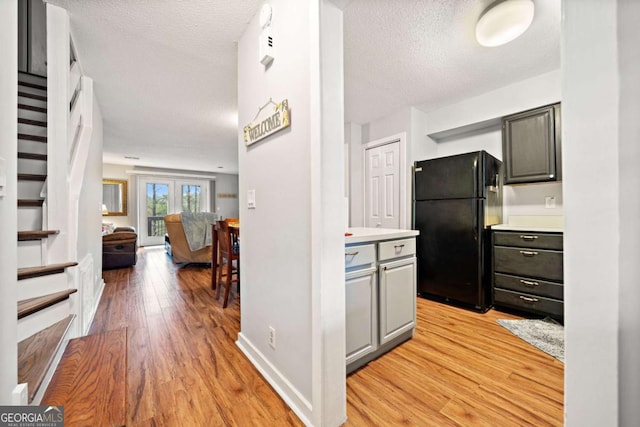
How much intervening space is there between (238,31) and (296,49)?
3.04ft

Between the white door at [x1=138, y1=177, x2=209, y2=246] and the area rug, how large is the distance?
8.24 metres

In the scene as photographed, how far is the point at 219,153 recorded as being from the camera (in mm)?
5910

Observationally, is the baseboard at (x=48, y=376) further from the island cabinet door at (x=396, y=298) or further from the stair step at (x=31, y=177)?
the island cabinet door at (x=396, y=298)

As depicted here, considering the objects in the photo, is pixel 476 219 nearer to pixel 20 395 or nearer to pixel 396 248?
pixel 396 248

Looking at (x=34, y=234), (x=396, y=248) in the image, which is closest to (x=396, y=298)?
(x=396, y=248)

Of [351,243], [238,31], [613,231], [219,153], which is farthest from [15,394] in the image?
[219,153]

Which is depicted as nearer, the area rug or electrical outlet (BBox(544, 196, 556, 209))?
the area rug

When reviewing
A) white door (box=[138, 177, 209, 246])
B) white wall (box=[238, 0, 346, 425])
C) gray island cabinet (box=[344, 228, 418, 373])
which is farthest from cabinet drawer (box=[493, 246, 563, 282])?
white door (box=[138, 177, 209, 246])

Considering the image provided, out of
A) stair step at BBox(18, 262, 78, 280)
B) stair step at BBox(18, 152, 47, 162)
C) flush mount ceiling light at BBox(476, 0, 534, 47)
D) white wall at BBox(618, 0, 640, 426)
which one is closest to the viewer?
white wall at BBox(618, 0, 640, 426)

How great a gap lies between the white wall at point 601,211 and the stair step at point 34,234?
8.13ft

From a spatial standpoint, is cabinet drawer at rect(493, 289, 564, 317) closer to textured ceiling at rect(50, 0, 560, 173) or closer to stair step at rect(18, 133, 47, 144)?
textured ceiling at rect(50, 0, 560, 173)

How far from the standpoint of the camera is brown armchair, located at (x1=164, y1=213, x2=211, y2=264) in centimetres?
448

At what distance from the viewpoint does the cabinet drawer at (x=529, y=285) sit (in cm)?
224

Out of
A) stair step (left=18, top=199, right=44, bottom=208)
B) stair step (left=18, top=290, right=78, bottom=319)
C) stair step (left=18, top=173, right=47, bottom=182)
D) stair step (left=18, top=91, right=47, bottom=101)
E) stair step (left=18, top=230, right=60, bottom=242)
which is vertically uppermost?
stair step (left=18, top=91, right=47, bottom=101)
